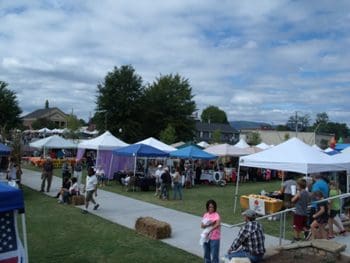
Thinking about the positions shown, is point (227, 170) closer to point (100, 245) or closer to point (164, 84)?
point (100, 245)

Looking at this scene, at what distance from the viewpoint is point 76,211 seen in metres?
14.9

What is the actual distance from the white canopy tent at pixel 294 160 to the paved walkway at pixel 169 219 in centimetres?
306

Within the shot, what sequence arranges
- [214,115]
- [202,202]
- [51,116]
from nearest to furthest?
1. [202,202]
2. [51,116]
3. [214,115]

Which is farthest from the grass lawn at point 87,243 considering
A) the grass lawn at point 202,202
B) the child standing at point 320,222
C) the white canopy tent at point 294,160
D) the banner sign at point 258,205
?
the white canopy tent at point 294,160

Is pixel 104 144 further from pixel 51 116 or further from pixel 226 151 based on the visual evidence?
pixel 51 116

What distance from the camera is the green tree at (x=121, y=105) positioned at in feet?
165

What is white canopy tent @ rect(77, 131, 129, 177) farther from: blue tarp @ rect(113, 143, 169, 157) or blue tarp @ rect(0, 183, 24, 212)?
blue tarp @ rect(0, 183, 24, 212)

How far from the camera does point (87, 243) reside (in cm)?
1029

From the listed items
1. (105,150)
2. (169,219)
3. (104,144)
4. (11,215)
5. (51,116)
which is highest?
(51,116)

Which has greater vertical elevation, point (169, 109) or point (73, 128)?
point (169, 109)

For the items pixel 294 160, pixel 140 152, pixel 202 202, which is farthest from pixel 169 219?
pixel 140 152

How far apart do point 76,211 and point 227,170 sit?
1568 cm

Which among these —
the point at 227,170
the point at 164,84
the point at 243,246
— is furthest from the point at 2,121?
the point at 243,246

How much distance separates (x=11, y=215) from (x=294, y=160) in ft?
35.6
